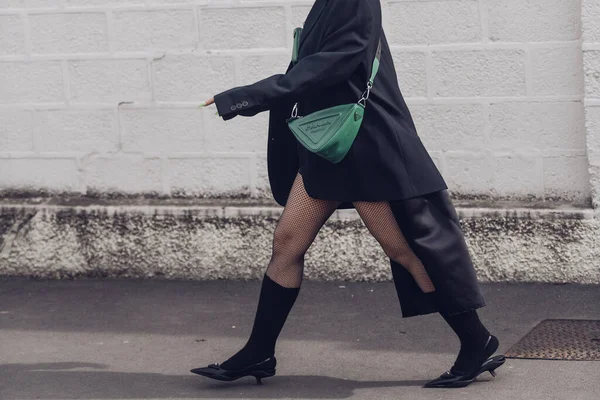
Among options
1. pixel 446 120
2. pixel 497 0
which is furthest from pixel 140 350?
pixel 497 0

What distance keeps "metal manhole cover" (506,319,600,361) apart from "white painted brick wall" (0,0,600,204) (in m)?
0.88

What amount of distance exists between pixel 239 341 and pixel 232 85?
5.20ft

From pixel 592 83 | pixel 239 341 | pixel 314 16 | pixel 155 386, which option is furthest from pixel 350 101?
pixel 592 83

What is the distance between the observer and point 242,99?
13.8 ft

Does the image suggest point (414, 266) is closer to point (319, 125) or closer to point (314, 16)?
point (319, 125)

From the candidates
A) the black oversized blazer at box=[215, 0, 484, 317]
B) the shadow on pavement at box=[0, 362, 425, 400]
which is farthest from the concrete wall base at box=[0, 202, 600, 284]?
the black oversized blazer at box=[215, 0, 484, 317]

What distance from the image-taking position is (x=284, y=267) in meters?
4.55

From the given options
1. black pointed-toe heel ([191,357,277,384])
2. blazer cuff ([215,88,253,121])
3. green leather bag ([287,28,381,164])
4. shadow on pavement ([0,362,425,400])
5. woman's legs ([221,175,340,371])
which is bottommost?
shadow on pavement ([0,362,425,400])

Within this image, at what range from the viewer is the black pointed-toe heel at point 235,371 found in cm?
461

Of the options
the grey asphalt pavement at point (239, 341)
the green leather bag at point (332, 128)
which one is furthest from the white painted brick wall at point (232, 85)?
the green leather bag at point (332, 128)

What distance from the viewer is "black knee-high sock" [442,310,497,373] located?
449 centimetres

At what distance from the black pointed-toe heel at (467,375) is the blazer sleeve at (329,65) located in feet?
3.77

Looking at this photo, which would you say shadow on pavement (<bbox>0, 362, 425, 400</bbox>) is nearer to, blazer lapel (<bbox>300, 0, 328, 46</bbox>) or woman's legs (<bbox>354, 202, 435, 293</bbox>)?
woman's legs (<bbox>354, 202, 435, 293</bbox>)

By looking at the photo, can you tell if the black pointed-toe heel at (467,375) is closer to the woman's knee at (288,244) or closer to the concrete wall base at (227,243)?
the woman's knee at (288,244)
